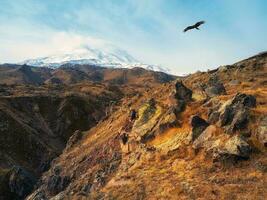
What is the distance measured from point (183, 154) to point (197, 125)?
331cm

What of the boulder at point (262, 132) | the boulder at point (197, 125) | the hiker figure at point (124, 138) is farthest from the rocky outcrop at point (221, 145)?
the hiker figure at point (124, 138)

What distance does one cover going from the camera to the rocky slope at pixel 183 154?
1204 inches

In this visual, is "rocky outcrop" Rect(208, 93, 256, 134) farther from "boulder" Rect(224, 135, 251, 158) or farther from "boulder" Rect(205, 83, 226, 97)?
"boulder" Rect(205, 83, 226, 97)

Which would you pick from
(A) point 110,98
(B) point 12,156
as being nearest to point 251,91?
(B) point 12,156

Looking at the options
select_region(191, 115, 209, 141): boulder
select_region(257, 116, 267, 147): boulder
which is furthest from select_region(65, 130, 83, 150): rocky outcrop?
select_region(257, 116, 267, 147): boulder

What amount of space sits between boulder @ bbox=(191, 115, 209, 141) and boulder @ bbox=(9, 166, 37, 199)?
26153mm

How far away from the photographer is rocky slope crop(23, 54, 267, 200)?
3058cm

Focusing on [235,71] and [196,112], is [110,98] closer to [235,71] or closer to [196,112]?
[235,71]

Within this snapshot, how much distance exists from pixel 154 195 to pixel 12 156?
51436 mm

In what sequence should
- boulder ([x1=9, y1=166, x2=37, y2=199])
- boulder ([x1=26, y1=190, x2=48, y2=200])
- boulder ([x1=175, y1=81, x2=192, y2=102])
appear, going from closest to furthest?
boulder ([x1=175, y1=81, x2=192, y2=102]) → boulder ([x1=26, y1=190, x2=48, y2=200]) → boulder ([x1=9, y1=166, x2=37, y2=199])

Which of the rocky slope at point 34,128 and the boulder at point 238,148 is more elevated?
the boulder at point 238,148

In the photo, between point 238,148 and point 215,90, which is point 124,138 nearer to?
point 215,90

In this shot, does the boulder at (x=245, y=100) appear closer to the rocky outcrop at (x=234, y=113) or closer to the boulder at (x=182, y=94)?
the rocky outcrop at (x=234, y=113)

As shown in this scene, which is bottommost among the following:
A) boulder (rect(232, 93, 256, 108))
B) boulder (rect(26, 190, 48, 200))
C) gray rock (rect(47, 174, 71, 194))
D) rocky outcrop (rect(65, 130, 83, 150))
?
boulder (rect(26, 190, 48, 200))
